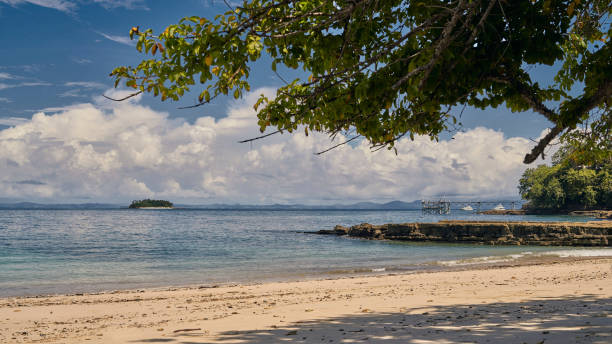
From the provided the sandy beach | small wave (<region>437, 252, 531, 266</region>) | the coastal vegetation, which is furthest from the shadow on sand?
the coastal vegetation

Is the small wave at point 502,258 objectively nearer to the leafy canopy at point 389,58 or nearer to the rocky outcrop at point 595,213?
the leafy canopy at point 389,58

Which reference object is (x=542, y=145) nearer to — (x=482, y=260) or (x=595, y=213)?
(x=482, y=260)

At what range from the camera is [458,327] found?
6098mm

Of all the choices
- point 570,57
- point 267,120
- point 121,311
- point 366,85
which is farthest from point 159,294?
point 570,57

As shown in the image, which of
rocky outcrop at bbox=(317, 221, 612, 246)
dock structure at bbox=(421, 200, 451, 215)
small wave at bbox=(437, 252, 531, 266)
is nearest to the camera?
small wave at bbox=(437, 252, 531, 266)

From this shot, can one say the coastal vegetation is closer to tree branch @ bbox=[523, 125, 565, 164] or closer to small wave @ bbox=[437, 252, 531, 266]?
small wave @ bbox=[437, 252, 531, 266]

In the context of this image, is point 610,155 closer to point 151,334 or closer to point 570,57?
point 570,57

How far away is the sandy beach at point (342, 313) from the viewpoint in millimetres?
5855

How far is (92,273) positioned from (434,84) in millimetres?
20134

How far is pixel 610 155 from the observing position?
8211 mm

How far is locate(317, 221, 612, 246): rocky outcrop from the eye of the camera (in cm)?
3012

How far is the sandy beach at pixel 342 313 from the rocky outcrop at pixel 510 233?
17920mm

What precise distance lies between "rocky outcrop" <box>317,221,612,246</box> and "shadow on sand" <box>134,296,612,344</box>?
26.0m

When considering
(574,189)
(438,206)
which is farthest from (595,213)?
(438,206)
